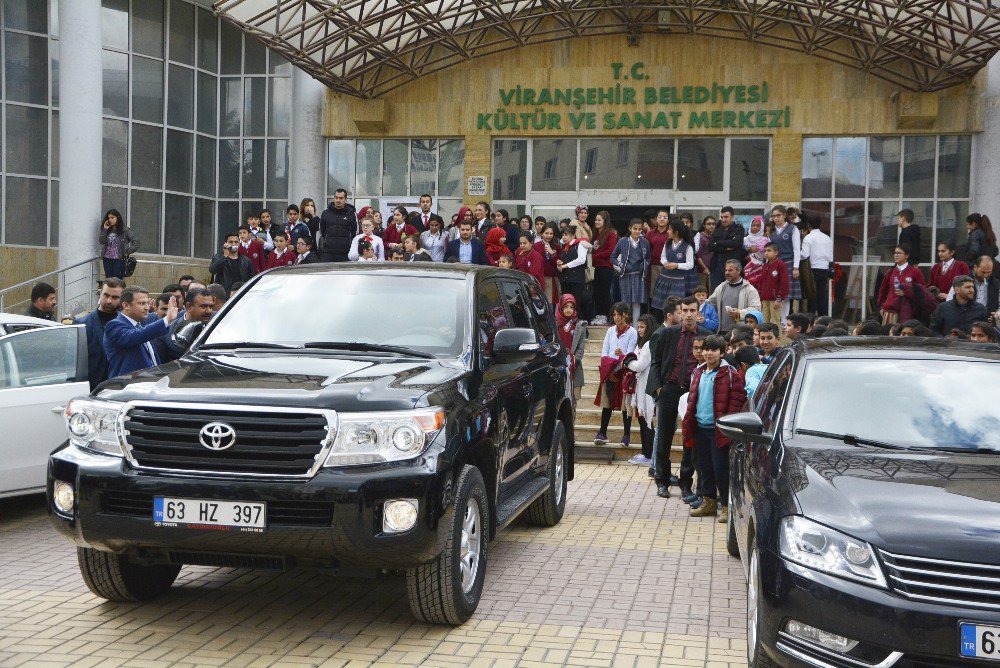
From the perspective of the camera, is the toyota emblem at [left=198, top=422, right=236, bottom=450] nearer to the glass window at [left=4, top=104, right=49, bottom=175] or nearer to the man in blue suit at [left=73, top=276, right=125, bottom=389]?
the man in blue suit at [left=73, top=276, right=125, bottom=389]

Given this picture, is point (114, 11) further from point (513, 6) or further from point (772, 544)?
point (772, 544)

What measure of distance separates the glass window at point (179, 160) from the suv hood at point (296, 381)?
21378 mm

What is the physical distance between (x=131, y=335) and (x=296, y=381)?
3.17 meters

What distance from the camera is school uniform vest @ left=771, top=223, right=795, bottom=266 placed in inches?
714

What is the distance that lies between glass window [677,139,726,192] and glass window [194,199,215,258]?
11752 millimetres

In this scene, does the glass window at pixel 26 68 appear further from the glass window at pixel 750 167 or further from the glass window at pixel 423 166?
the glass window at pixel 750 167

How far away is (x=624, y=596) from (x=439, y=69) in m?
19.2

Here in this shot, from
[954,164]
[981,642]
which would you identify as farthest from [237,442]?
[954,164]

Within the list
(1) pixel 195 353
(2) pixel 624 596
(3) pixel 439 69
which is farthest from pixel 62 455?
(3) pixel 439 69

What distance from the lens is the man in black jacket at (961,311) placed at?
14.0 meters

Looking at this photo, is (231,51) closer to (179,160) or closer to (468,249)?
(179,160)

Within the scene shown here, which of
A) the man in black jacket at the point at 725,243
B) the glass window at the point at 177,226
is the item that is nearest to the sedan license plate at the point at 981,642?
the man in black jacket at the point at 725,243

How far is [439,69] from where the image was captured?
24.5 m

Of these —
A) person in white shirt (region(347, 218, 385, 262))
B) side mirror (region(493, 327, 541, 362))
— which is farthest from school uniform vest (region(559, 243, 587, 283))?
side mirror (region(493, 327, 541, 362))
